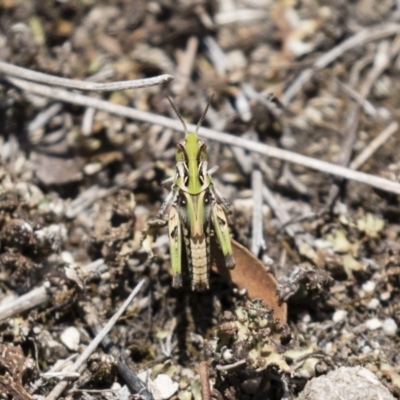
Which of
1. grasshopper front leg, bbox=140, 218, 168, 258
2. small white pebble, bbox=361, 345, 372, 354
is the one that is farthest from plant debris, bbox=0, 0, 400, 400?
grasshopper front leg, bbox=140, 218, 168, 258

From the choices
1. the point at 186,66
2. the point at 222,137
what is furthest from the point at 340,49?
the point at 222,137

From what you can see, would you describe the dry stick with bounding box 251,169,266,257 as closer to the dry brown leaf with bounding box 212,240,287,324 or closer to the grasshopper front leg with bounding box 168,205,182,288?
the dry brown leaf with bounding box 212,240,287,324

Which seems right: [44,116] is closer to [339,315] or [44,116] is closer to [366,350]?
[339,315]

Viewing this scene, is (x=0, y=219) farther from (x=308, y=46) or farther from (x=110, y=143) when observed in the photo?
(x=308, y=46)

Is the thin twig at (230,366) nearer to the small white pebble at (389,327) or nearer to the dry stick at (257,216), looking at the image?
the dry stick at (257,216)

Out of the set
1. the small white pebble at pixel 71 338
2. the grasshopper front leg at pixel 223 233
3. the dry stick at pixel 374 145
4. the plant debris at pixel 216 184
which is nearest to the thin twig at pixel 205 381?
the plant debris at pixel 216 184

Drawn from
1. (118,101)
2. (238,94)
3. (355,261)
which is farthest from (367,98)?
(118,101)
